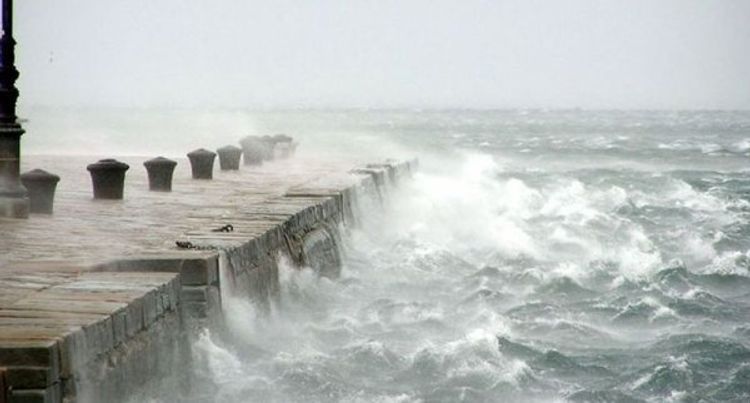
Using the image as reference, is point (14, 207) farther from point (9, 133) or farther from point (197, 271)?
point (197, 271)

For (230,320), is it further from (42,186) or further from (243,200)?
(243,200)

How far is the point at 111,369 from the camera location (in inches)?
235

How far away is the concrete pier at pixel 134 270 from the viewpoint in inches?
214

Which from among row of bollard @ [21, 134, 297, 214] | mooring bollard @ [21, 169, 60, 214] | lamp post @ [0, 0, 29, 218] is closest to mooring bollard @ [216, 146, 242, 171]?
row of bollard @ [21, 134, 297, 214]

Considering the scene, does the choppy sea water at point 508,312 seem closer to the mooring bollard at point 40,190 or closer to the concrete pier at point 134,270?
the concrete pier at point 134,270

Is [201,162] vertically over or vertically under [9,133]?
under

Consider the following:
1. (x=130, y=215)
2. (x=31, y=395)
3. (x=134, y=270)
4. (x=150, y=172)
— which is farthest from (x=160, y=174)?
(x=31, y=395)

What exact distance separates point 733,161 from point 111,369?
3960 centimetres

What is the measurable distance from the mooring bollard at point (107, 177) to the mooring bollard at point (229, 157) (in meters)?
5.82

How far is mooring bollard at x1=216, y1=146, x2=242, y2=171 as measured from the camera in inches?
747

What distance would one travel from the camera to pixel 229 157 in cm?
1906

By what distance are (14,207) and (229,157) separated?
8.35 m

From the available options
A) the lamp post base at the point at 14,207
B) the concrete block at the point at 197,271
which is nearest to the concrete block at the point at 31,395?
the concrete block at the point at 197,271

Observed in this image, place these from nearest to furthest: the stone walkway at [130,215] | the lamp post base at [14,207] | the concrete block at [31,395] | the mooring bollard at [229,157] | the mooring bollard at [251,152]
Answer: the concrete block at [31,395], the stone walkway at [130,215], the lamp post base at [14,207], the mooring bollard at [229,157], the mooring bollard at [251,152]
